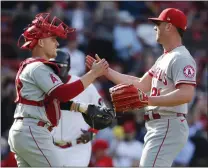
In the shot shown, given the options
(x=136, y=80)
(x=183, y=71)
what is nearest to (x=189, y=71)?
(x=183, y=71)

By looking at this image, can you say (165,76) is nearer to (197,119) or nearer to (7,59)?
(197,119)

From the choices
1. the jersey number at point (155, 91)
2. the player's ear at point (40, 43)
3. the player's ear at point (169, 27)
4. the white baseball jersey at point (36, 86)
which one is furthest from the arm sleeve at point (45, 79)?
the player's ear at point (169, 27)

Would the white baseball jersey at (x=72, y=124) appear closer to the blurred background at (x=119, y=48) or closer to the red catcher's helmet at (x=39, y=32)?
the red catcher's helmet at (x=39, y=32)

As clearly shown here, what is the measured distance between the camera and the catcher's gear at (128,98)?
6.44m

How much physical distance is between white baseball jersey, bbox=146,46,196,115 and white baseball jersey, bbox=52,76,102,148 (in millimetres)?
1764

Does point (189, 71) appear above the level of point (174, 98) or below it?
above

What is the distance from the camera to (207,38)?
14367 millimetres

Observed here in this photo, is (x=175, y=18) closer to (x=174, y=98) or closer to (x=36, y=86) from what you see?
(x=174, y=98)

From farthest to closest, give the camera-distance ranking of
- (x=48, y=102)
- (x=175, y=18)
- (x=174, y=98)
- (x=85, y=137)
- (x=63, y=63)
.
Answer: (x=63, y=63) < (x=85, y=137) < (x=175, y=18) < (x=48, y=102) < (x=174, y=98)

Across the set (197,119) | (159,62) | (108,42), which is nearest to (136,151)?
(197,119)

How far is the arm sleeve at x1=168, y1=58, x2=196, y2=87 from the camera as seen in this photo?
639 cm

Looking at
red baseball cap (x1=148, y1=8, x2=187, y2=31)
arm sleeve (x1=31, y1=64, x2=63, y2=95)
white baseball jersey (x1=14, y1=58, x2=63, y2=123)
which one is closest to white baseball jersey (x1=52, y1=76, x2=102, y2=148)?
white baseball jersey (x1=14, y1=58, x2=63, y2=123)

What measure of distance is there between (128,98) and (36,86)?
0.85 meters

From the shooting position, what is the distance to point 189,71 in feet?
21.1
